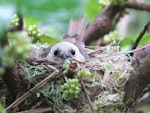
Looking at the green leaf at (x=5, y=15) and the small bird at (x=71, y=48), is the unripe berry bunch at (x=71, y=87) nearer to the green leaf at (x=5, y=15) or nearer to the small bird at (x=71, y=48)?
the small bird at (x=71, y=48)

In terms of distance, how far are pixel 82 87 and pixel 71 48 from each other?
68 cm

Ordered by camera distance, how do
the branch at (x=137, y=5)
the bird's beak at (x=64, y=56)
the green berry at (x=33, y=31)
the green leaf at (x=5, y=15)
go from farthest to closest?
the branch at (x=137, y=5) → the bird's beak at (x=64, y=56) → the green berry at (x=33, y=31) → the green leaf at (x=5, y=15)

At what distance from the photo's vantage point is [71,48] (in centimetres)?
199

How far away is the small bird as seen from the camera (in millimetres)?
1901

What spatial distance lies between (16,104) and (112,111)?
0.48m

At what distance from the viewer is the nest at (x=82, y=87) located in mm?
1414

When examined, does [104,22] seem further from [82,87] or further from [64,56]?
[82,87]

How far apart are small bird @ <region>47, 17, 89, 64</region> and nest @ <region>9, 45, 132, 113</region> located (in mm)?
209

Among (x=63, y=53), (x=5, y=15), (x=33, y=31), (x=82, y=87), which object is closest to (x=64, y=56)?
(x=63, y=53)

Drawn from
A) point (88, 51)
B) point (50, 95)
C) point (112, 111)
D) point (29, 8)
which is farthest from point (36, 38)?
point (29, 8)

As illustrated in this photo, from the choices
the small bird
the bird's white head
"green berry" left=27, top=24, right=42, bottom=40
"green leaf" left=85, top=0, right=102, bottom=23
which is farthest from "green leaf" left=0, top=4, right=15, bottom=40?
"green leaf" left=85, top=0, right=102, bottom=23

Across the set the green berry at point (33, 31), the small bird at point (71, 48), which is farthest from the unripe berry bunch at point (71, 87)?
the small bird at point (71, 48)

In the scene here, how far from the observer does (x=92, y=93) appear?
1.55m

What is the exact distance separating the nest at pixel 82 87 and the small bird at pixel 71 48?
21cm
